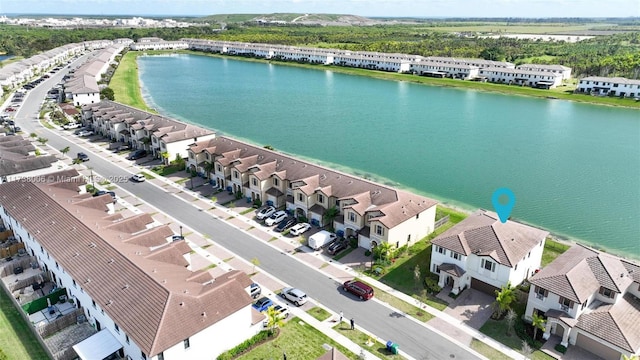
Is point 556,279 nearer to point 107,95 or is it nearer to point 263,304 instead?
point 263,304

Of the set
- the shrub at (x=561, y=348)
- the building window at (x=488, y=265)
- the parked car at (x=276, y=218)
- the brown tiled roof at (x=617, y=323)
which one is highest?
the building window at (x=488, y=265)

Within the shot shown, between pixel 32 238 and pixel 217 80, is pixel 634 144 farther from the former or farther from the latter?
pixel 217 80

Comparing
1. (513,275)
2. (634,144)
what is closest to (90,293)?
(513,275)

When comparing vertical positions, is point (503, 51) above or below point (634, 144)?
above

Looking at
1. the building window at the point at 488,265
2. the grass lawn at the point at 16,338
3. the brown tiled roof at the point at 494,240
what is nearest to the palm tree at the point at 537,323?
the brown tiled roof at the point at 494,240

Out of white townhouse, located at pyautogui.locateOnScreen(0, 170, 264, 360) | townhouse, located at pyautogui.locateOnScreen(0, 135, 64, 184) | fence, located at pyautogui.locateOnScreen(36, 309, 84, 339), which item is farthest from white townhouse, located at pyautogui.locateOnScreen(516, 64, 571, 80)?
fence, located at pyautogui.locateOnScreen(36, 309, 84, 339)

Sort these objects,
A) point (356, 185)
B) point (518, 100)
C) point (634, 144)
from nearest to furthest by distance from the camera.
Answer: point (356, 185) → point (634, 144) → point (518, 100)

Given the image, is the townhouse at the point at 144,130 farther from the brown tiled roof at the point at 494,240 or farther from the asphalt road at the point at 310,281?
the brown tiled roof at the point at 494,240
